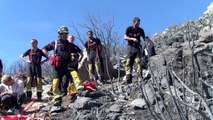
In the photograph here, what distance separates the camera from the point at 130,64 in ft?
35.3

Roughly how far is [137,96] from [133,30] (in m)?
1.92

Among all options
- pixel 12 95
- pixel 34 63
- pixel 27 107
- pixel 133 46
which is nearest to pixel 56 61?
pixel 12 95

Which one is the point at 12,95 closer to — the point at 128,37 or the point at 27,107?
the point at 27,107

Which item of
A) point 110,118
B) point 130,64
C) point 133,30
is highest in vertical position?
point 133,30

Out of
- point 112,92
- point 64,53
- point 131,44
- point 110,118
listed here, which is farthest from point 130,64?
point 110,118

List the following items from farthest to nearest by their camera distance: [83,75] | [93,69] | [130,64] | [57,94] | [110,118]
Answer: [83,75] < [93,69] < [130,64] < [57,94] < [110,118]

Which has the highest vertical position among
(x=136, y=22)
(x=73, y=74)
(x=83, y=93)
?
(x=136, y=22)

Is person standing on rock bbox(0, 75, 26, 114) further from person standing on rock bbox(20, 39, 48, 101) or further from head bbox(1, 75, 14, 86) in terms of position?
person standing on rock bbox(20, 39, 48, 101)

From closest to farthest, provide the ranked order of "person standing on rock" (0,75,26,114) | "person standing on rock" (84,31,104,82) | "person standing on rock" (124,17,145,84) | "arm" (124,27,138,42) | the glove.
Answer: the glove, "person standing on rock" (0,75,26,114), "arm" (124,27,138,42), "person standing on rock" (124,17,145,84), "person standing on rock" (84,31,104,82)

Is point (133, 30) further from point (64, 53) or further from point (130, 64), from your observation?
point (64, 53)

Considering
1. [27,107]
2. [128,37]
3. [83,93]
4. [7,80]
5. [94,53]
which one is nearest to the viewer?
[83,93]

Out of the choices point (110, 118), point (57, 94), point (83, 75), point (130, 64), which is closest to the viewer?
point (110, 118)

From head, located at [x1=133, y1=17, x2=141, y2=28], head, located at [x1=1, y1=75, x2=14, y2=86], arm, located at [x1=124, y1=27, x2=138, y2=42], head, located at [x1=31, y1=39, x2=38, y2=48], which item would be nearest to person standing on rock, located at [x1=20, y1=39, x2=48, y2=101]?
head, located at [x1=31, y1=39, x2=38, y2=48]

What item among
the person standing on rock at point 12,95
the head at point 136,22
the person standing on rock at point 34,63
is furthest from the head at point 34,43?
the head at point 136,22
